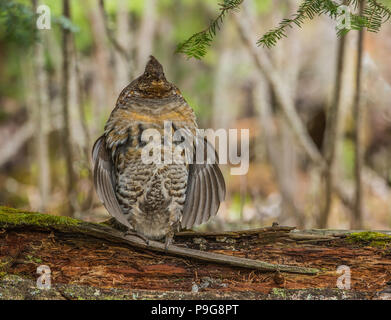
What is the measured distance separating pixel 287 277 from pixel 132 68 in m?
3.10

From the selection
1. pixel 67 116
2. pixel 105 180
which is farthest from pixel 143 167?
pixel 67 116

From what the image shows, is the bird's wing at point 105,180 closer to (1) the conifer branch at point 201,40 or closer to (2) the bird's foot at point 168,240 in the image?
(2) the bird's foot at point 168,240

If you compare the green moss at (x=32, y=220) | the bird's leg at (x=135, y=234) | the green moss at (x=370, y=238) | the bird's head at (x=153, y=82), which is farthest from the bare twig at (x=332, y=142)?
the green moss at (x=32, y=220)

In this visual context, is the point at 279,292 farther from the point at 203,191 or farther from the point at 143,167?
the point at 143,167

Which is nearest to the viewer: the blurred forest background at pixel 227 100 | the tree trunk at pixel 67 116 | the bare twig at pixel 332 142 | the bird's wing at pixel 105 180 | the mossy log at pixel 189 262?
the mossy log at pixel 189 262

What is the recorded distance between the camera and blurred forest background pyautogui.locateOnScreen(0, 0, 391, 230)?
5.46 m

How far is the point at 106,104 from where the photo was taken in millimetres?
7621

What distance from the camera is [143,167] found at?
3137 millimetres

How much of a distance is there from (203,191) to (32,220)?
1166mm

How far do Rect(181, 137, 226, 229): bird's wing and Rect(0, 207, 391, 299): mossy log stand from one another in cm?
25

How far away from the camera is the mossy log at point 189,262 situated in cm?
290

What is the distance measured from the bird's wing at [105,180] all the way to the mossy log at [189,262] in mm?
131

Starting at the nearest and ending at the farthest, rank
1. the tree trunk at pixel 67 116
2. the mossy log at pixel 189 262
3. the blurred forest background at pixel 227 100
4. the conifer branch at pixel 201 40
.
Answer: the conifer branch at pixel 201 40
the mossy log at pixel 189 262
the tree trunk at pixel 67 116
the blurred forest background at pixel 227 100

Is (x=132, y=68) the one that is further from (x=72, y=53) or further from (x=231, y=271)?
Result: (x=231, y=271)
